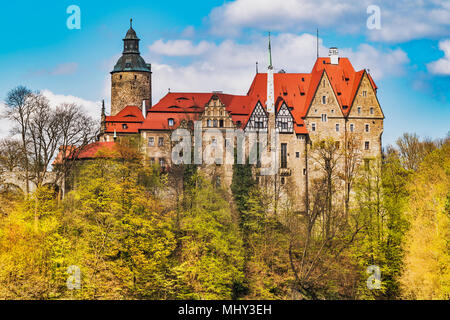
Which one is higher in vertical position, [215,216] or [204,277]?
[215,216]

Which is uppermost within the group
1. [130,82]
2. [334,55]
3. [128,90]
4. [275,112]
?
[334,55]

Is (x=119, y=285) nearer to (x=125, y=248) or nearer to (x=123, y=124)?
(x=125, y=248)

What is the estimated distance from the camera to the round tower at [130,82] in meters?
67.1

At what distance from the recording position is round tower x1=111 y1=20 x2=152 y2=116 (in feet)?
220

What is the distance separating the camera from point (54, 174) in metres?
57.5

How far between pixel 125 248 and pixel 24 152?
592 inches

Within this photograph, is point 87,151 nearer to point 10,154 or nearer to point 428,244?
point 10,154

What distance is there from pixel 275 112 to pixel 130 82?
13.3 meters

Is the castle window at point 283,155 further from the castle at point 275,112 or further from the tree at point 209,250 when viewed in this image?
the tree at point 209,250

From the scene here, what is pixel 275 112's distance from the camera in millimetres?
63062

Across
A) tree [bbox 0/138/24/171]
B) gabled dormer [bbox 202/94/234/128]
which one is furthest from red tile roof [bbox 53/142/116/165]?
gabled dormer [bbox 202/94/234/128]

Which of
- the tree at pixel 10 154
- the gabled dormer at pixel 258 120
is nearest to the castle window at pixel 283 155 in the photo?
the gabled dormer at pixel 258 120

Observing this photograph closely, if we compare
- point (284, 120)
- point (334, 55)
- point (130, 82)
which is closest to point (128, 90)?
point (130, 82)
